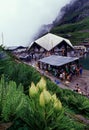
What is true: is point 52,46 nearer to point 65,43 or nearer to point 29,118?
point 65,43

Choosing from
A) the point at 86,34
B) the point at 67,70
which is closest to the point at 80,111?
the point at 67,70

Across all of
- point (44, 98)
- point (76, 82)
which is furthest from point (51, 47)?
point (44, 98)

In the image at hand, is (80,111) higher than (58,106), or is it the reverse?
(58,106)

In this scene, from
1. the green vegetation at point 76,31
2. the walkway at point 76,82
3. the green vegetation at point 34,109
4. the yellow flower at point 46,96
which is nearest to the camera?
the yellow flower at point 46,96

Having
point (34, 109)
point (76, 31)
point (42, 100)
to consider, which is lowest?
point (34, 109)

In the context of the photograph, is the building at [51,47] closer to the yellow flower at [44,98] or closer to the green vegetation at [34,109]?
the green vegetation at [34,109]

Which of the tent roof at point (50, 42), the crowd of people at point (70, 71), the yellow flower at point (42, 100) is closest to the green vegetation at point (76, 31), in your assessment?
the tent roof at point (50, 42)

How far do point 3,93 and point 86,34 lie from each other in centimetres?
16065

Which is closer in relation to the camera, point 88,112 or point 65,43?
point 88,112

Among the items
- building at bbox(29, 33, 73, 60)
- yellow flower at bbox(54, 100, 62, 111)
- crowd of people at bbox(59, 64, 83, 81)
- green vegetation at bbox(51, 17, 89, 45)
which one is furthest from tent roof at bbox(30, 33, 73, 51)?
yellow flower at bbox(54, 100, 62, 111)

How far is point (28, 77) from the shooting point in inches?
380

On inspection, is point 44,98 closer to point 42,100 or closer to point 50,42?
point 42,100

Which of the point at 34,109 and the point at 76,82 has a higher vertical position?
the point at 34,109

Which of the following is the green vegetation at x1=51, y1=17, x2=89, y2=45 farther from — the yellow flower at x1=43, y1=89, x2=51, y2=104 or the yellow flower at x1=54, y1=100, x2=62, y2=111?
the yellow flower at x1=43, y1=89, x2=51, y2=104
